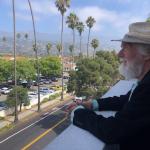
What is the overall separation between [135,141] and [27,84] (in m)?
75.6

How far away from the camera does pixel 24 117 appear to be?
42.2 m

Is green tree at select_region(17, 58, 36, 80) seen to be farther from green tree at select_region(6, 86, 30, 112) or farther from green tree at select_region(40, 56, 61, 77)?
green tree at select_region(6, 86, 30, 112)

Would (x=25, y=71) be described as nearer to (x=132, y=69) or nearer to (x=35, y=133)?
(x=35, y=133)

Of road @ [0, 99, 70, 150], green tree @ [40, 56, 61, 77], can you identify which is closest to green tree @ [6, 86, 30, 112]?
road @ [0, 99, 70, 150]

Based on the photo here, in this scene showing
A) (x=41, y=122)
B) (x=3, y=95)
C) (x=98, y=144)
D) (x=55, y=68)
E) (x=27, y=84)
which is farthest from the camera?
(x=55, y=68)

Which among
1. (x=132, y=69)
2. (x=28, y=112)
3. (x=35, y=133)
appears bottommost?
(x=35, y=133)

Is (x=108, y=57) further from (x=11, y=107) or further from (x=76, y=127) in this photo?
(x=76, y=127)

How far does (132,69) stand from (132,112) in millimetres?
470

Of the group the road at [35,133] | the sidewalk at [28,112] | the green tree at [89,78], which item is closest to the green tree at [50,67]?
the sidewalk at [28,112]

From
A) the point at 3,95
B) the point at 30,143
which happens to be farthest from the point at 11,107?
the point at 3,95

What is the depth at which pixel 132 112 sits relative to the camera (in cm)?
218

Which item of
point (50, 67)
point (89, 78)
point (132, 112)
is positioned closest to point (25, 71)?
point (50, 67)

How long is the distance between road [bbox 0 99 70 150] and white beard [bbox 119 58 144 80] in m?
25.7

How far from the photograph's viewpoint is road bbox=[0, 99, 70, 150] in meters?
30.4
